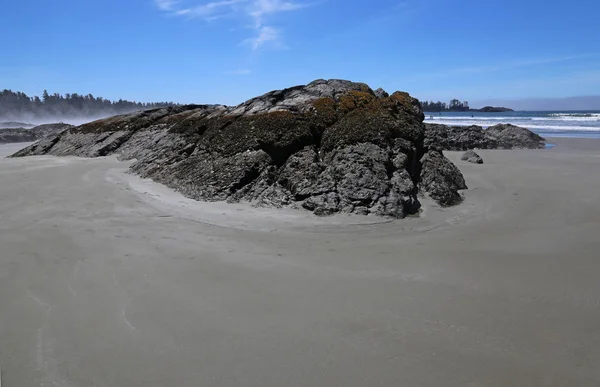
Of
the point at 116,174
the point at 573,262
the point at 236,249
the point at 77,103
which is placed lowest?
the point at 573,262

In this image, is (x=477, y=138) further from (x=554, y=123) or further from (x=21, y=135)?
(x=21, y=135)

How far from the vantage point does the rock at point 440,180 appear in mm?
8514

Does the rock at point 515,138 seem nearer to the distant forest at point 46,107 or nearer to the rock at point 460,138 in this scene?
the rock at point 460,138

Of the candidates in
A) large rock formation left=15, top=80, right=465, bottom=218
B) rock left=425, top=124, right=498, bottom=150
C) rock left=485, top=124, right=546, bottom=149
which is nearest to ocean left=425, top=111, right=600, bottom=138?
rock left=485, top=124, right=546, bottom=149

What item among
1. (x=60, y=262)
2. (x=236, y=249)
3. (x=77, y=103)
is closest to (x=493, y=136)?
(x=236, y=249)

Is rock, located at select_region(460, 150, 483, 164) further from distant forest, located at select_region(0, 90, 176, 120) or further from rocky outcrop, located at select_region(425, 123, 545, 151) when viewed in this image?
distant forest, located at select_region(0, 90, 176, 120)

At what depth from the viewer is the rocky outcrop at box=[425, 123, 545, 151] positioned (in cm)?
2348

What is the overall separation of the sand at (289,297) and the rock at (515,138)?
1883cm

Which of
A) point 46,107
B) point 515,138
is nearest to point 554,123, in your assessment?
point 515,138

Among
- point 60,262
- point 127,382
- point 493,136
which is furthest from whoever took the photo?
point 493,136

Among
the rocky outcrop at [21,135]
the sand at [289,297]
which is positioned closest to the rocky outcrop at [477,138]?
the sand at [289,297]

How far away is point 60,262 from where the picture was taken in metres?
4.90

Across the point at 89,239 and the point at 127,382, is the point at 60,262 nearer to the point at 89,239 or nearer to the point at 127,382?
the point at 89,239

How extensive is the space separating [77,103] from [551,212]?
455 ft
